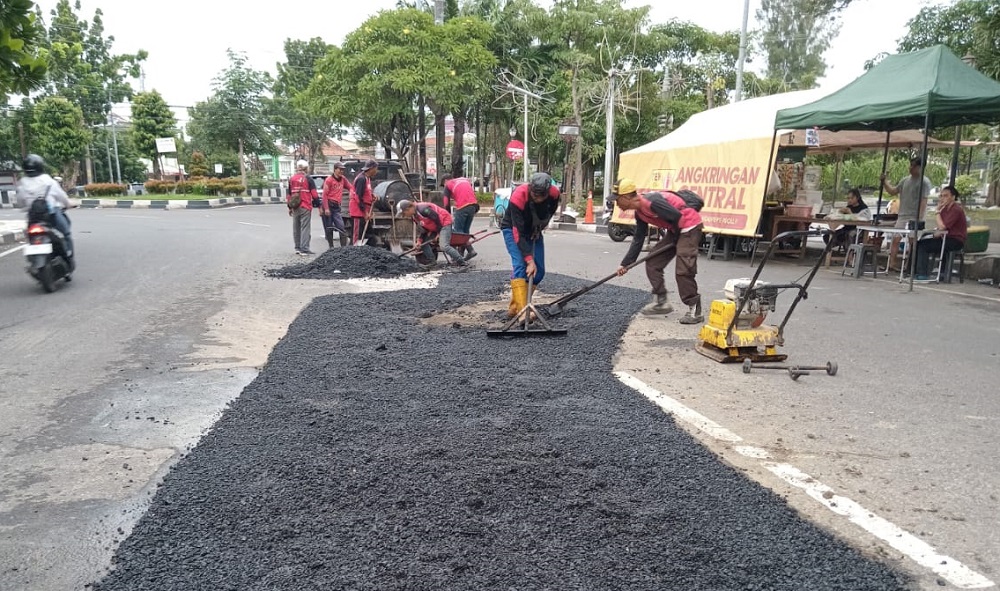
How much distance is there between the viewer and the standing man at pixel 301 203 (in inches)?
437

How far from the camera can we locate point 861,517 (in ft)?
9.04

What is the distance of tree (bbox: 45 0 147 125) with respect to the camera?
3481cm

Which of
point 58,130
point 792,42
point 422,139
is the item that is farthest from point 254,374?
point 792,42

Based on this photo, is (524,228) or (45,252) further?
(45,252)

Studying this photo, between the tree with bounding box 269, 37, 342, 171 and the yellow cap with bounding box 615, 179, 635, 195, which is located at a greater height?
the tree with bounding box 269, 37, 342, 171

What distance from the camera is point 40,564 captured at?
2.39 meters

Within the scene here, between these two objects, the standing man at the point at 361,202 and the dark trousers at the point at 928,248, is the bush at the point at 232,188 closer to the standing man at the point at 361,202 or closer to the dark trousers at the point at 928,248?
the standing man at the point at 361,202

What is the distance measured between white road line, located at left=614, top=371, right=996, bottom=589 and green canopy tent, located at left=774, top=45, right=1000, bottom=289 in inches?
251

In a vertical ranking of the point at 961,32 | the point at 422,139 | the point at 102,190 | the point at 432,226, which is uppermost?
the point at 961,32

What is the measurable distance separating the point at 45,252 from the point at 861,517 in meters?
8.31

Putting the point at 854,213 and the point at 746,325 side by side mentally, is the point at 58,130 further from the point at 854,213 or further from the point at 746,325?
the point at 746,325

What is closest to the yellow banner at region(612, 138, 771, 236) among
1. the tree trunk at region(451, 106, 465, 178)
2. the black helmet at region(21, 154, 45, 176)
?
the black helmet at region(21, 154, 45, 176)

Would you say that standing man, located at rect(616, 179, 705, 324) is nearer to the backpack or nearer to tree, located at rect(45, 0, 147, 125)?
the backpack

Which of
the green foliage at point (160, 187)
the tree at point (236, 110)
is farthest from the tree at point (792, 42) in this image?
the green foliage at point (160, 187)
